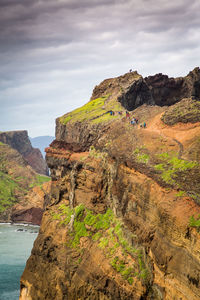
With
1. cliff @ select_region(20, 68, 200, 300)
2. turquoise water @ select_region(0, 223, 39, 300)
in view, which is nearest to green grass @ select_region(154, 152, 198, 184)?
cliff @ select_region(20, 68, 200, 300)

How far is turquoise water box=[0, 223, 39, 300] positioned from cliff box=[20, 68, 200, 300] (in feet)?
59.2

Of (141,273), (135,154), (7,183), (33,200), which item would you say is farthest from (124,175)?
(7,183)

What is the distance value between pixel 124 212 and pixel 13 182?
114459 millimetres

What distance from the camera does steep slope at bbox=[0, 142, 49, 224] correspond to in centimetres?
11488

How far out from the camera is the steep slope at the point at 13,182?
114875mm

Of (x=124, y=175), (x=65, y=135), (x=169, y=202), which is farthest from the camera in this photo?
(x=65, y=135)

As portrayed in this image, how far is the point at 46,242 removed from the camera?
33312 millimetres

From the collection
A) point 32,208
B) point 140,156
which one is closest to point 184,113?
point 140,156

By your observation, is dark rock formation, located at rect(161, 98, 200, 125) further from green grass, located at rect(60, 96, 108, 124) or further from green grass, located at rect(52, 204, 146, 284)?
green grass, located at rect(60, 96, 108, 124)

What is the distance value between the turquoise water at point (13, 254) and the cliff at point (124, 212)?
710 inches

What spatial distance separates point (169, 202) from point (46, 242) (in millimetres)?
17320

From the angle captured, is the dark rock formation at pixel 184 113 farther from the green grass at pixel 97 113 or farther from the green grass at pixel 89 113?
the green grass at pixel 89 113

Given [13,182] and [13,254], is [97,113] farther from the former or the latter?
[13,182]

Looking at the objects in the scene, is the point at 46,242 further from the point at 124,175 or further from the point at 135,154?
the point at 135,154
